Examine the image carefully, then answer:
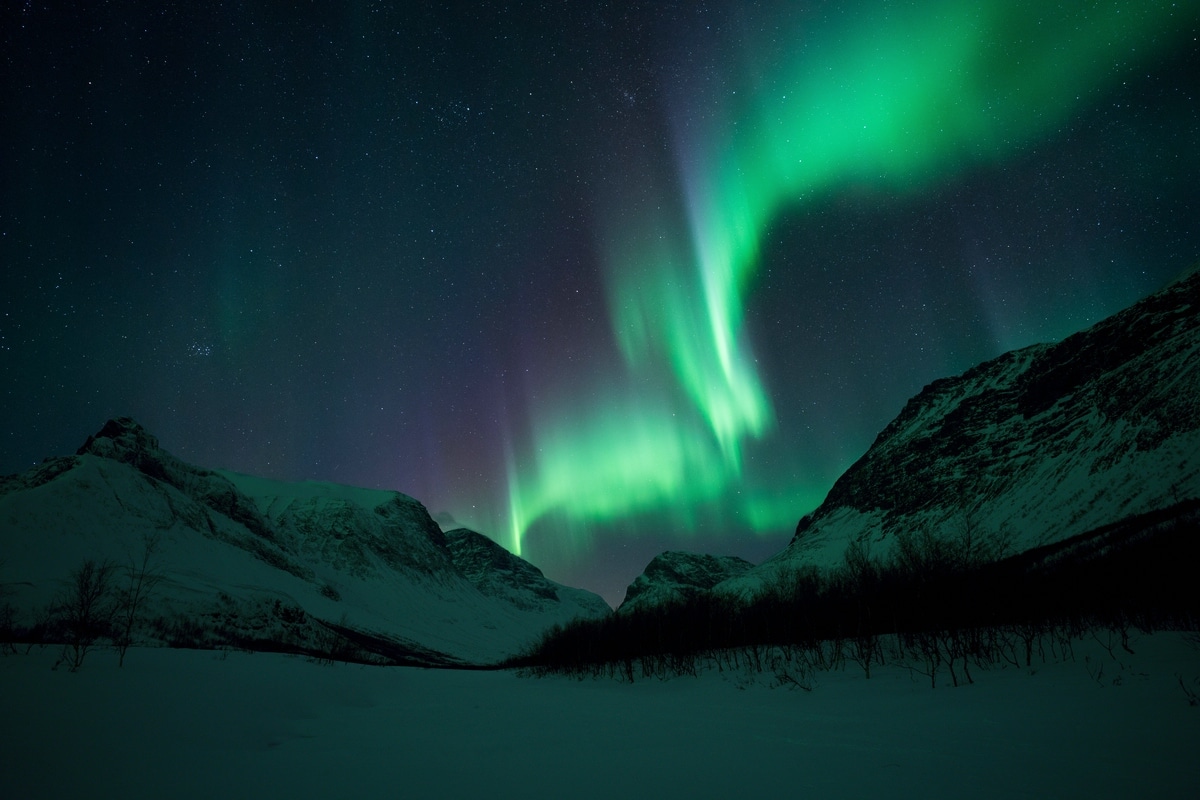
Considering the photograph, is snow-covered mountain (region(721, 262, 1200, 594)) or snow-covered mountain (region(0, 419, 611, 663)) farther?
snow-covered mountain (region(721, 262, 1200, 594))

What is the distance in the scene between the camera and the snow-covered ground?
3.90 m

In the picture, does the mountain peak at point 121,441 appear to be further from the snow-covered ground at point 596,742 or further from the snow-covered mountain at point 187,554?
the snow-covered ground at point 596,742

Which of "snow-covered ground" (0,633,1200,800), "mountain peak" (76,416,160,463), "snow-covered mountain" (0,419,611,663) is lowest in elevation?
"snow-covered ground" (0,633,1200,800)

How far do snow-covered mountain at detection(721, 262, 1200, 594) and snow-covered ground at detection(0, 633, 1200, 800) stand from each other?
325 ft

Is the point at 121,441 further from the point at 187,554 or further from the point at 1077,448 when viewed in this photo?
the point at 1077,448

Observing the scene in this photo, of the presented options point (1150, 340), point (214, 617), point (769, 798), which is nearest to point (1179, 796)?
point (769, 798)

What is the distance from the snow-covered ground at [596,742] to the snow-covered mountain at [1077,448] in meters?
99.2

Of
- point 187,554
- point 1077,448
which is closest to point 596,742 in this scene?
point 187,554

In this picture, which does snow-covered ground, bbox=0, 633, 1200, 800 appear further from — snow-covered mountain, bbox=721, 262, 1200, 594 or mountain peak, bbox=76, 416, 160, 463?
mountain peak, bbox=76, 416, 160, 463

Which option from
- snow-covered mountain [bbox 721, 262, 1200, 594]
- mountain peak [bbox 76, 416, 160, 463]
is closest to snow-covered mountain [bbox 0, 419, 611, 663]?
mountain peak [bbox 76, 416, 160, 463]

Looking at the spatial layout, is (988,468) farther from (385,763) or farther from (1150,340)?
(385,763)

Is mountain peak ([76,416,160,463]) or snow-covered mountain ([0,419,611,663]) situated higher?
mountain peak ([76,416,160,463])

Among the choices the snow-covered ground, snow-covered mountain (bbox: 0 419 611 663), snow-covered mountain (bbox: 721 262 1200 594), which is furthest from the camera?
snow-covered mountain (bbox: 721 262 1200 594)

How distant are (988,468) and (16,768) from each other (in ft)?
677
